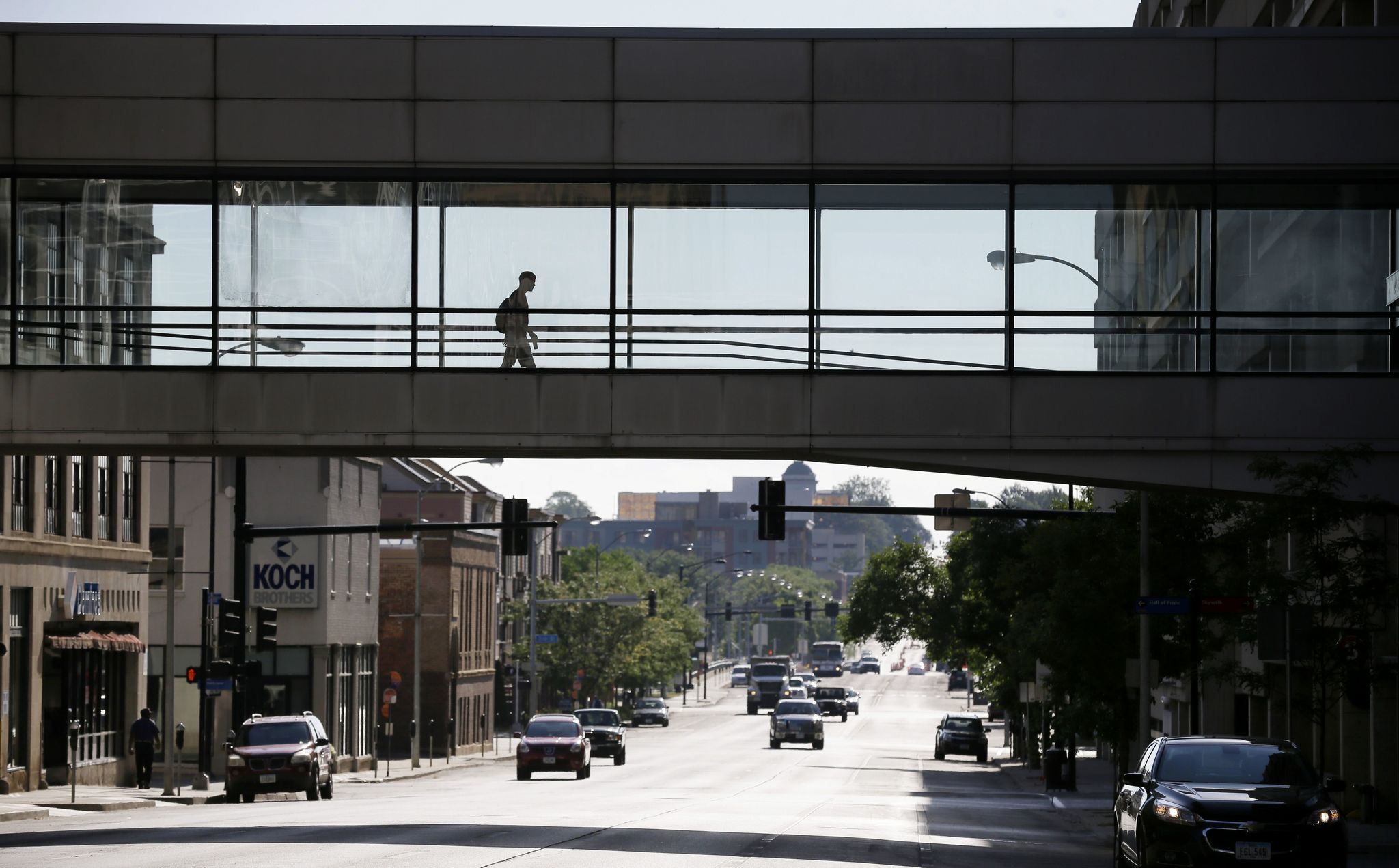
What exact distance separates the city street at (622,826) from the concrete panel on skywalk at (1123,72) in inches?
389

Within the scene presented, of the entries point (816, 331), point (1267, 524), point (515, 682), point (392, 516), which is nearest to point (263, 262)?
point (816, 331)

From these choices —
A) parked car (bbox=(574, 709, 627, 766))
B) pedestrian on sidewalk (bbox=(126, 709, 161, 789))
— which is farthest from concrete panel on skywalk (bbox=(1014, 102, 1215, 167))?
parked car (bbox=(574, 709, 627, 766))

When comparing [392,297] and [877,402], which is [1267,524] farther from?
[392,297]

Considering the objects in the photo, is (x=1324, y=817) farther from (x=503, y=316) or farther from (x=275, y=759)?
(x=275, y=759)

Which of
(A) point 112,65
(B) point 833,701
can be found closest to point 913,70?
(A) point 112,65

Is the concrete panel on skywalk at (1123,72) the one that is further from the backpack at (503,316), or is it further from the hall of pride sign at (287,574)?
the hall of pride sign at (287,574)

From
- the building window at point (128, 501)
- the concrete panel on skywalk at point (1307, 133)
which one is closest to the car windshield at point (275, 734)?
the building window at point (128, 501)

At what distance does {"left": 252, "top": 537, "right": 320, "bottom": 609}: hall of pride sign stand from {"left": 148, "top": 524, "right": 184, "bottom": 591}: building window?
2.39m

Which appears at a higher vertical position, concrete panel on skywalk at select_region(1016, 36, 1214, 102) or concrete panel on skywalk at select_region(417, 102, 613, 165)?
concrete panel on skywalk at select_region(1016, 36, 1214, 102)

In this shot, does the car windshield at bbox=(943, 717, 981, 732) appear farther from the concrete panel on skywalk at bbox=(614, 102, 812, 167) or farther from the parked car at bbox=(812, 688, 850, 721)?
the concrete panel on skywalk at bbox=(614, 102, 812, 167)

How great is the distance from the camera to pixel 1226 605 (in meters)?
26.2

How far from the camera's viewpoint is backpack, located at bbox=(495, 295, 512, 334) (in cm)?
2534

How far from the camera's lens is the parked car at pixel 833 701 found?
112750mm

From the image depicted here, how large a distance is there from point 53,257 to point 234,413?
10.7 feet
